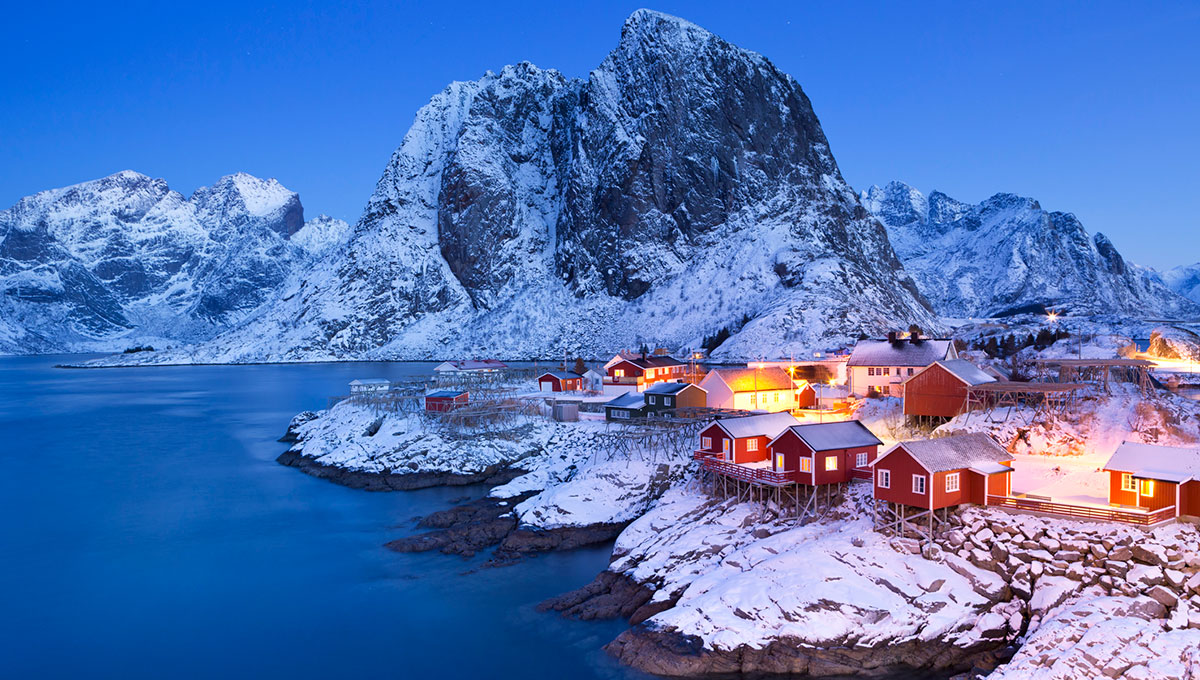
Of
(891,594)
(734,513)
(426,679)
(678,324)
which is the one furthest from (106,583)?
(678,324)

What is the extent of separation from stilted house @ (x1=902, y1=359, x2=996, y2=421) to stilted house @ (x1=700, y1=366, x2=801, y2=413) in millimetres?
11243

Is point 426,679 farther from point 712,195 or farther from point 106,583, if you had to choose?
point 712,195

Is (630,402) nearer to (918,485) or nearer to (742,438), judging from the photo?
(742,438)

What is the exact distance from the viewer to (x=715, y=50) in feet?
541

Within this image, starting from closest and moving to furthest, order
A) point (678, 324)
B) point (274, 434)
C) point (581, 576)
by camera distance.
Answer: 1. point (581, 576)
2. point (274, 434)
3. point (678, 324)

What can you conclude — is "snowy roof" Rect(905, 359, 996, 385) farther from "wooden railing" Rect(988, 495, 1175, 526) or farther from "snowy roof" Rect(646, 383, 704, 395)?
"snowy roof" Rect(646, 383, 704, 395)

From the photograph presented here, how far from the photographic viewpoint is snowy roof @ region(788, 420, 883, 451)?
2838 centimetres

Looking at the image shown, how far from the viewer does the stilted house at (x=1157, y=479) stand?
857 inches

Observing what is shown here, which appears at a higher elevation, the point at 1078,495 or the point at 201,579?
the point at 1078,495

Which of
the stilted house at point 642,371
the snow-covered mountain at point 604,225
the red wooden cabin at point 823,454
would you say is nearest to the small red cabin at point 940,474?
the red wooden cabin at point 823,454

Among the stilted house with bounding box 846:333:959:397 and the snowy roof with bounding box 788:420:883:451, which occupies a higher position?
the stilted house with bounding box 846:333:959:397

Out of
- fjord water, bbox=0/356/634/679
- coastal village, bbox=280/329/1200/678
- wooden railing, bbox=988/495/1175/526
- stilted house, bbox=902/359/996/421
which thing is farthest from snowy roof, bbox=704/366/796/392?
wooden railing, bbox=988/495/1175/526

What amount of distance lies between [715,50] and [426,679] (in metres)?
166

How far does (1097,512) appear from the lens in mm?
22141
